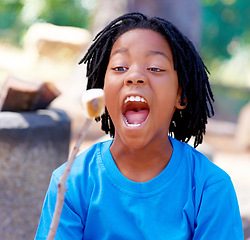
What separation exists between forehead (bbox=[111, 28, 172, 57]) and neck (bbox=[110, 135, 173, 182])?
0.32 meters

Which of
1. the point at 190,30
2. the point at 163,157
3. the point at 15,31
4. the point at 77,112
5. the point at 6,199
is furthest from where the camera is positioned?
the point at 15,31

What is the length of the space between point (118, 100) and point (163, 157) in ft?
0.87

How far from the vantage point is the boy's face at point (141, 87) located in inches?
56.7

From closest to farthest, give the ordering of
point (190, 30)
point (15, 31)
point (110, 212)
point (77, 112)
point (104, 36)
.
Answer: point (110, 212)
point (104, 36)
point (77, 112)
point (190, 30)
point (15, 31)

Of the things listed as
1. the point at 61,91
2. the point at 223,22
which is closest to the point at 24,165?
the point at 61,91

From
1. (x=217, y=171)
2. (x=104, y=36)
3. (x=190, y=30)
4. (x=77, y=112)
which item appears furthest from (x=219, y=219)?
(x=190, y=30)

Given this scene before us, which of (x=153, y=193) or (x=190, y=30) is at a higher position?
(x=190, y=30)

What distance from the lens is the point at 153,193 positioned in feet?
4.86

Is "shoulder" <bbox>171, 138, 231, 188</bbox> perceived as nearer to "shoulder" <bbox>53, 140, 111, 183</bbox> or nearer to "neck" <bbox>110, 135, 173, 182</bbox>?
"neck" <bbox>110, 135, 173, 182</bbox>

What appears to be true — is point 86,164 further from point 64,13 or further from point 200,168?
point 64,13

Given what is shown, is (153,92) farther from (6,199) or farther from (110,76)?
(6,199)

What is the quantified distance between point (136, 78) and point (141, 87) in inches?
1.3

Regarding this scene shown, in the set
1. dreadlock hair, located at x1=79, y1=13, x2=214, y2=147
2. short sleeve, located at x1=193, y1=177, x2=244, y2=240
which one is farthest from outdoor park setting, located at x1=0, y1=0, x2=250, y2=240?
short sleeve, located at x1=193, y1=177, x2=244, y2=240

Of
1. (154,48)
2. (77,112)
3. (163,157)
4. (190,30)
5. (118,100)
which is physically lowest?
(77,112)
